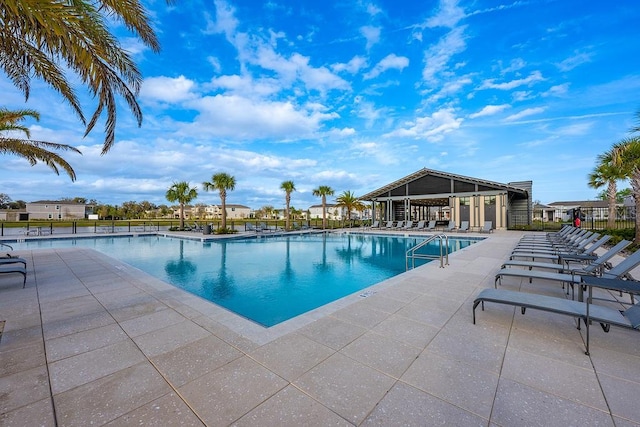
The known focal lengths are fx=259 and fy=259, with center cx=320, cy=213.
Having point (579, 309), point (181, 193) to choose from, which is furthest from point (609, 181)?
point (181, 193)

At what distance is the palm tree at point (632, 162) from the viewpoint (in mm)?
9242

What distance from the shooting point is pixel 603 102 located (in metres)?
12.9

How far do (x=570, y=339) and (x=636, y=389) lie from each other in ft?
3.03

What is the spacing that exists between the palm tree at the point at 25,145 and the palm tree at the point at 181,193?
16.0m

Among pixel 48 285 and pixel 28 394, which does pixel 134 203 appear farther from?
pixel 28 394

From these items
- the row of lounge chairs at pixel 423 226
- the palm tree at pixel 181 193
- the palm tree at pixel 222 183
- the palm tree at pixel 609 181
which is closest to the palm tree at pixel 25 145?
the palm tree at pixel 222 183

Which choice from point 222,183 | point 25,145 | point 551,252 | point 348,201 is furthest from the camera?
point 348,201

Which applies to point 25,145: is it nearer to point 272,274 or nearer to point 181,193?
point 272,274

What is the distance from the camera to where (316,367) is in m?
2.38

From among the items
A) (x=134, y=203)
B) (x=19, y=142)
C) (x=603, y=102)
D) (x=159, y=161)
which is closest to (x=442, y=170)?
(x=603, y=102)

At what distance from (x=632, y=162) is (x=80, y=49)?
51.4 feet

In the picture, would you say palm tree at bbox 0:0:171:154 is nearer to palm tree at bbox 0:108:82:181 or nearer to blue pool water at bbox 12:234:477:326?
palm tree at bbox 0:108:82:181

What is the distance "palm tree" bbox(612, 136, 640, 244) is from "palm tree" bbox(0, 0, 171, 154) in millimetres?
15014

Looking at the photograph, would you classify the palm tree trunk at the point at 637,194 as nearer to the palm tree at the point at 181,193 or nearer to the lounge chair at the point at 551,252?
the lounge chair at the point at 551,252
